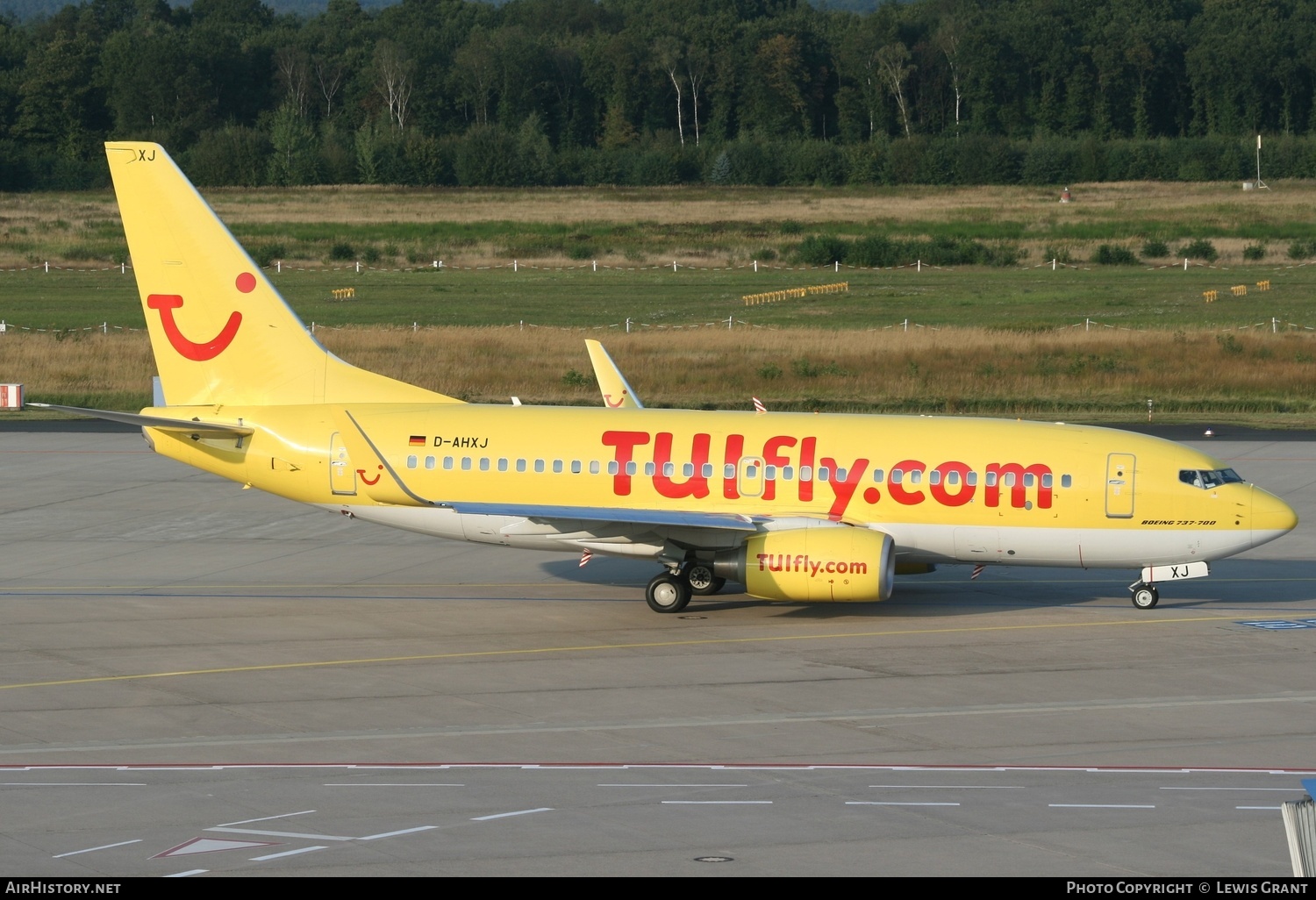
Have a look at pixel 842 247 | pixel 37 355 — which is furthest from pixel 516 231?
pixel 37 355

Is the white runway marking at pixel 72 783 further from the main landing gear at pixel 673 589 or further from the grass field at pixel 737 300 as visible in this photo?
the grass field at pixel 737 300

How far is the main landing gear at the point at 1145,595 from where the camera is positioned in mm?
32594

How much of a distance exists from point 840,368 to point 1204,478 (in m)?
35.8

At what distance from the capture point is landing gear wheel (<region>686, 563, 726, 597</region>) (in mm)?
32406

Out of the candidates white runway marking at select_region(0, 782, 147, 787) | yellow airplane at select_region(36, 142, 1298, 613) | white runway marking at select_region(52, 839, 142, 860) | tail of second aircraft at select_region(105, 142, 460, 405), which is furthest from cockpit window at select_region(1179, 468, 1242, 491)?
white runway marking at select_region(52, 839, 142, 860)

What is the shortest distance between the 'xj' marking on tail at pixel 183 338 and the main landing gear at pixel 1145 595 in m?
19.8

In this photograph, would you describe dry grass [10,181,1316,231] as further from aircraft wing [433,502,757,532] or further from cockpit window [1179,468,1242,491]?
aircraft wing [433,502,757,532]

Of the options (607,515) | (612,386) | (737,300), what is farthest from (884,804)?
(737,300)

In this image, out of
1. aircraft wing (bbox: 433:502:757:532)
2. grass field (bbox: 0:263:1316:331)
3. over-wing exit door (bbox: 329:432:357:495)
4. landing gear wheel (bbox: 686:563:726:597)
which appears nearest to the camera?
aircraft wing (bbox: 433:502:757:532)

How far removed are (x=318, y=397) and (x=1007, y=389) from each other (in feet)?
117

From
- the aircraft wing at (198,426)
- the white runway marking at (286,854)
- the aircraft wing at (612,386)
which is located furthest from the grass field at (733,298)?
the white runway marking at (286,854)

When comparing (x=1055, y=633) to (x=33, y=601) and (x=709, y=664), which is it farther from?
(x=33, y=601)

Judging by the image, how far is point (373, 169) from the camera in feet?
569

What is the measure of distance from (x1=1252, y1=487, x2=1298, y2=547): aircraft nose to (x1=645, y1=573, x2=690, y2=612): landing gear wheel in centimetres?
1125
